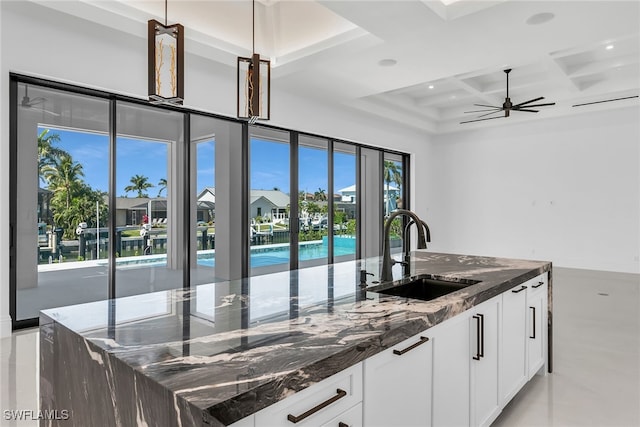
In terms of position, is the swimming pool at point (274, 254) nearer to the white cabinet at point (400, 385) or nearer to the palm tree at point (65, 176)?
the palm tree at point (65, 176)

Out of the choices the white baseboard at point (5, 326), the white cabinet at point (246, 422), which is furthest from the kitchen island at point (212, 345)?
the white baseboard at point (5, 326)

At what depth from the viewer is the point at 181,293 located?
190 cm

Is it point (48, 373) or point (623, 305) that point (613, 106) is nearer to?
point (623, 305)

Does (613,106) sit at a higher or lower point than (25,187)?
higher

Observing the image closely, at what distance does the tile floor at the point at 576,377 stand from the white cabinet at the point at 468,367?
39 cm

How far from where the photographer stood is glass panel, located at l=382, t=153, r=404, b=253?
8.45 metres

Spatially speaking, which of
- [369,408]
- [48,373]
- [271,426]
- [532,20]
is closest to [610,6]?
[532,20]

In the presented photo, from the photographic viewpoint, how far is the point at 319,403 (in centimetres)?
108

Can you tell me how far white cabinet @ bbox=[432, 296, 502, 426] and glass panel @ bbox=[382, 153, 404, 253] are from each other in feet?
20.7

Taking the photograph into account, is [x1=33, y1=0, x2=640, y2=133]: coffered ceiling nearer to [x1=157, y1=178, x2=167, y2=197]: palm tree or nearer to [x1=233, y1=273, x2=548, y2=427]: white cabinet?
[x1=157, y1=178, x2=167, y2=197]: palm tree

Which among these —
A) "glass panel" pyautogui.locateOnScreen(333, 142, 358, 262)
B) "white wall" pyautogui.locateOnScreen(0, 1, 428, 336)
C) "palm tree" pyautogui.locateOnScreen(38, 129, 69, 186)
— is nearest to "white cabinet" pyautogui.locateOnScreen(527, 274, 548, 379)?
"white wall" pyautogui.locateOnScreen(0, 1, 428, 336)

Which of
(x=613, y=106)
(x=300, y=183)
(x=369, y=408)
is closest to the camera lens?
(x=369, y=408)

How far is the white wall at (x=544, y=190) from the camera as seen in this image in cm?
722

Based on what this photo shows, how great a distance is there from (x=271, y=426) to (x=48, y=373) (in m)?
1.04
